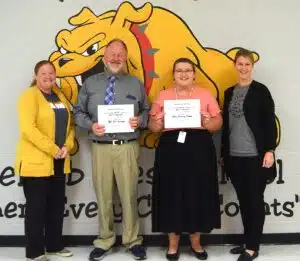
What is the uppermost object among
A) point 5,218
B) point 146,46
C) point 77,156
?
point 146,46

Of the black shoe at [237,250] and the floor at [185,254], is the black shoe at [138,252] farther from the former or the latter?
the black shoe at [237,250]

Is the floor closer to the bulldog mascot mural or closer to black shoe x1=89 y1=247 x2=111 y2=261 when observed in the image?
black shoe x1=89 y1=247 x2=111 y2=261

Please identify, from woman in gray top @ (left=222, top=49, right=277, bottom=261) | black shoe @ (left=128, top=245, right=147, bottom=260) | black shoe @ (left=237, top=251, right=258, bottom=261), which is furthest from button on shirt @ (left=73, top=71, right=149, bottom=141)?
black shoe @ (left=237, top=251, right=258, bottom=261)

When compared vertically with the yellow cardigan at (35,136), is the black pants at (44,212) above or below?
below

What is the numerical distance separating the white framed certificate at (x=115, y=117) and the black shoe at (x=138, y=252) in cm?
89

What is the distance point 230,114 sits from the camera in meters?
2.87

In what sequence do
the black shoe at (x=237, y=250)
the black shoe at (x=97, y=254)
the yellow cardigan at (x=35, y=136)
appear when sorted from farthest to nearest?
the black shoe at (x=237, y=250) → the black shoe at (x=97, y=254) → the yellow cardigan at (x=35, y=136)

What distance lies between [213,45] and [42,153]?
1.57 m

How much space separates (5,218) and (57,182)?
0.73 m

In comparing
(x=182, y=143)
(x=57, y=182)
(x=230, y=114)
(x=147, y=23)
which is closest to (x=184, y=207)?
(x=182, y=143)

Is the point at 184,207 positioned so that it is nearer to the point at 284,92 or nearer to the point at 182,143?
the point at 182,143

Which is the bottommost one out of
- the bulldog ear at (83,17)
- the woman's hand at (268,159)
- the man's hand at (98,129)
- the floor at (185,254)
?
the floor at (185,254)

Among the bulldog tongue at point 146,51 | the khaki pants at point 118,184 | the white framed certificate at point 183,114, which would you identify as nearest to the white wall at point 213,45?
the bulldog tongue at point 146,51

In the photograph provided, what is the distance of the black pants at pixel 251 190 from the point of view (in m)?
2.77
